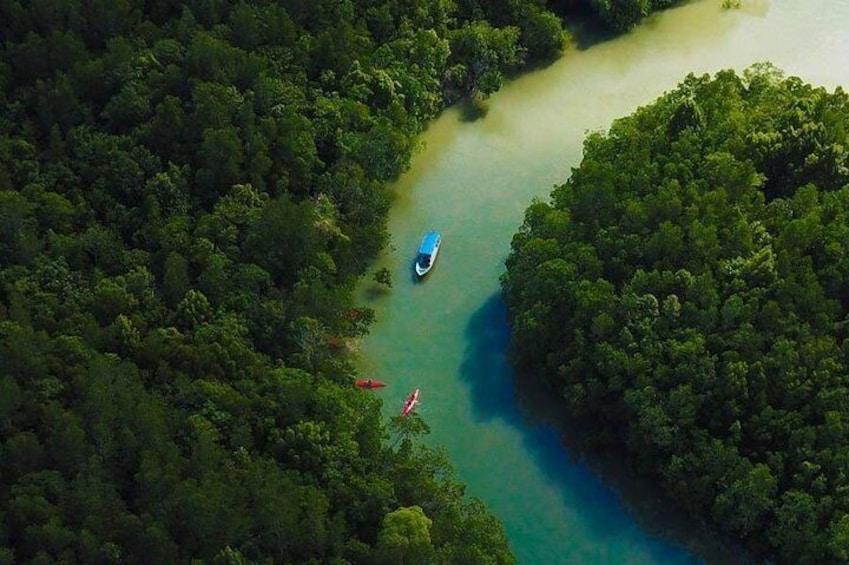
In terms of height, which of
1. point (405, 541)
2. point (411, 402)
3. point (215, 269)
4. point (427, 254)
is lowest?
point (405, 541)

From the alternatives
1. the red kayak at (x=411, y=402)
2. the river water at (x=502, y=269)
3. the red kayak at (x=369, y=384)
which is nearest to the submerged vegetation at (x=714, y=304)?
the river water at (x=502, y=269)

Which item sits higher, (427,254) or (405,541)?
(427,254)

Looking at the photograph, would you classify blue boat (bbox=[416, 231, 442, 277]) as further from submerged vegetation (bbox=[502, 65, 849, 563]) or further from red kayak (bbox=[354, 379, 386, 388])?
red kayak (bbox=[354, 379, 386, 388])

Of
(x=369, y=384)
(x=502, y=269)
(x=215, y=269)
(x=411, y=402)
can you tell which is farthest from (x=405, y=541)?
(x=502, y=269)

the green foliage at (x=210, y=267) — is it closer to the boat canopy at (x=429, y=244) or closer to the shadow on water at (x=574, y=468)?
the boat canopy at (x=429, y=244)

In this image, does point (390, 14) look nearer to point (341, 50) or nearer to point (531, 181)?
point (341, 50)

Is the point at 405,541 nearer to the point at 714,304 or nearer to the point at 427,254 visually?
the point at 714,304
